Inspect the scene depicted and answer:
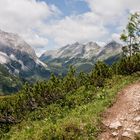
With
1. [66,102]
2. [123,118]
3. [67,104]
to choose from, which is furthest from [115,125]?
[66,102]

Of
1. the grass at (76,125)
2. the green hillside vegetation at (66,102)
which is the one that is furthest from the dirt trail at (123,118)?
the green hillside vegetation at (66,102)

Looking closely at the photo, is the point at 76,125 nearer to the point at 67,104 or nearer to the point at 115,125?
the point at 115,125

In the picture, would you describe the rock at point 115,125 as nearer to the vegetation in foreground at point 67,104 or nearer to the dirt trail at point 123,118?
the dirt trail at point 123,118

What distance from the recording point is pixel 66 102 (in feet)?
140

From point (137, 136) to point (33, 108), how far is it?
2760cm

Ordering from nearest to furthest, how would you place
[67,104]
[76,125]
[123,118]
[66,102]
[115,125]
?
[115,125], [76,125], [123,118], [67,104], [66,102]

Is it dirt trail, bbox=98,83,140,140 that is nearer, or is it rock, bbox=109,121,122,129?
dirt trail, bbox=98,83,140,140

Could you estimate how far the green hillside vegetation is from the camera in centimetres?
3083

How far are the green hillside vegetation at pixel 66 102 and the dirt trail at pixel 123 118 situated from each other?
0.84 m

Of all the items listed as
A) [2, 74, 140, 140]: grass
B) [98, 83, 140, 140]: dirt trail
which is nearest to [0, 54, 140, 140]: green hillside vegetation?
[2, 74, 140, 140]: grass

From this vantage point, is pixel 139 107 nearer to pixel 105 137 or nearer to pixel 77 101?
pixel 105 137

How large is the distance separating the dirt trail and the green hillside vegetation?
2.74 ft

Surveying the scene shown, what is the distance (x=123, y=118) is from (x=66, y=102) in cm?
1450

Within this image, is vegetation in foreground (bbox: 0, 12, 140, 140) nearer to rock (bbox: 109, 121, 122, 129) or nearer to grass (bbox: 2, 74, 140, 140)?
grass (bbox: 2, 74, 140, 140)
